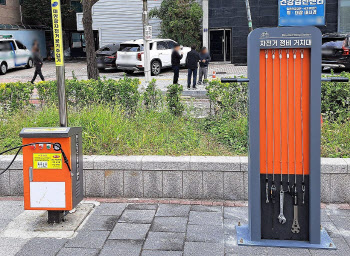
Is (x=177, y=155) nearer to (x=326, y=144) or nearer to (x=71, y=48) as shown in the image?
(x=326, y=144)

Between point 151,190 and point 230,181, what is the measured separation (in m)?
1.05

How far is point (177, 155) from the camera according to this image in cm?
641

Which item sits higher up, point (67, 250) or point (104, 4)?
point (104, 4)

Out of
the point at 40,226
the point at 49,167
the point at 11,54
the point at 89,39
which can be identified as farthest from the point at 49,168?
the point at 11,54

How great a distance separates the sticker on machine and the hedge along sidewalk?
1062 millimetres

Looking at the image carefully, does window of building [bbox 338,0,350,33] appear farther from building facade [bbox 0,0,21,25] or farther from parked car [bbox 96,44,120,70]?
building facade [bbox 0,0,21,25]

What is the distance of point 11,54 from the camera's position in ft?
85.8

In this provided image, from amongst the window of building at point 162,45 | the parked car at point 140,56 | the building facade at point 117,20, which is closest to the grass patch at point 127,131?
the parked car at point 140,56

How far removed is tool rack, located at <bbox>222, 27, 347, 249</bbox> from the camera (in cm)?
464

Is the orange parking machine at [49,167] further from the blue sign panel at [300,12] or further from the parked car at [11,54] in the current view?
the parked car at [11,54]

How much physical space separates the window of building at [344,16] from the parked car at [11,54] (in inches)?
706

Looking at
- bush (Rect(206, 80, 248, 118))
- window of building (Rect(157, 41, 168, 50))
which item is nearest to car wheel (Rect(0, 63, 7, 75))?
window of building (Rect(157, 41, 168, 50))

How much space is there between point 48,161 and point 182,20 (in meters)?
23.6

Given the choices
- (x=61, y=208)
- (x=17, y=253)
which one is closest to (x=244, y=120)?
(x=61, y=208)
